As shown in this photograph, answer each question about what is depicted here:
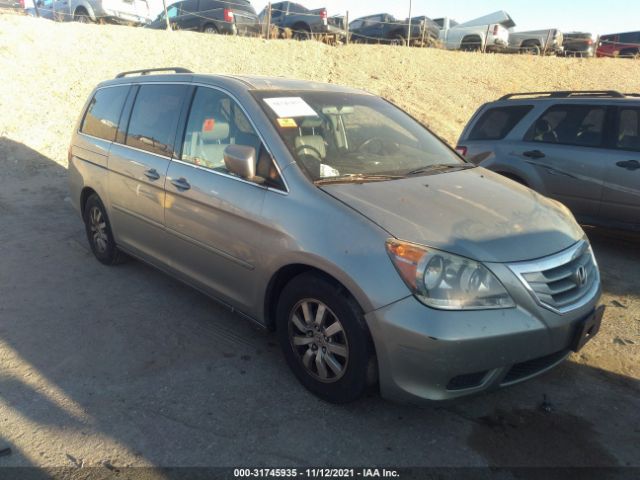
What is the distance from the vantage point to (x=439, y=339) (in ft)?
7.55

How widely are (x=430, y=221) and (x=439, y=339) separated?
25.3 inches

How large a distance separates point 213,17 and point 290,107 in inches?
592

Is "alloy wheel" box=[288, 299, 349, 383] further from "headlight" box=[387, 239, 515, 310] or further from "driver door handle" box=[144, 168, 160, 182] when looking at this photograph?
"driver door handle" box=[144, 168, 160, 182]

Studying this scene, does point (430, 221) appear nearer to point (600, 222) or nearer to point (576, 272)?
point (576, 272)

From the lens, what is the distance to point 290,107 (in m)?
3.36

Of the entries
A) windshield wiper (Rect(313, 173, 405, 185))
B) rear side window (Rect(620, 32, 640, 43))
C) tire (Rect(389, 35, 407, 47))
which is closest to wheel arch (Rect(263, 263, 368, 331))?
windshield wiper (Rect(313, 173, 405, 185))

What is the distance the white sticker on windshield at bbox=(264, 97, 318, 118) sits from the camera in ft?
10.8

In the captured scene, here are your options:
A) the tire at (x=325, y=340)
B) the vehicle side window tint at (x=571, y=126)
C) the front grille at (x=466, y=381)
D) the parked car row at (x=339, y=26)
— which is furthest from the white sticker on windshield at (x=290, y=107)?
the parked car row at (x=339, y=26)

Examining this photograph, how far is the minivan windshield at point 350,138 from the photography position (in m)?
3.14

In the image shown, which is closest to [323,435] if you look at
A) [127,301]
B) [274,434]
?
[274,434]

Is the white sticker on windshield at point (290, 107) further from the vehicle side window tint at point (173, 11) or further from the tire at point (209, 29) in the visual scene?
the vehicle side window tint at point (173, 11)

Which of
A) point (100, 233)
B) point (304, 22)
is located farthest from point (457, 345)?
point (304, 22)

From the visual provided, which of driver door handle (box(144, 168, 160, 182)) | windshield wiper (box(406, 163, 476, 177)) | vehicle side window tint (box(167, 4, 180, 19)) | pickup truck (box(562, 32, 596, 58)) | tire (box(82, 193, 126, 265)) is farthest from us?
pickup truck (box(562, 32, 596, 58))

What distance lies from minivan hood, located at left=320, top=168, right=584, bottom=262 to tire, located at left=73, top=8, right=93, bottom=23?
16.5 metres
